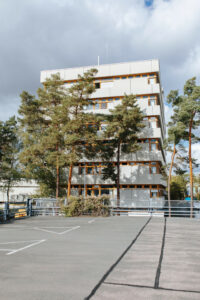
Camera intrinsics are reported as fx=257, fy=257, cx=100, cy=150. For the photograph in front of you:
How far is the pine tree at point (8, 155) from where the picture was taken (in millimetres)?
A: 33031

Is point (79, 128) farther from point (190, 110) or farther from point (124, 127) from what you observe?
point (190, 110)

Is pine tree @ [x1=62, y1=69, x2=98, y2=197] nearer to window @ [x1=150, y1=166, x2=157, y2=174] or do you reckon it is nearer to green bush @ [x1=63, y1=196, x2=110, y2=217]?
green bush @ [x1=63, y1=196, x2=110, y2=217]

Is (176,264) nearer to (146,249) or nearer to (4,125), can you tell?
(146,249)

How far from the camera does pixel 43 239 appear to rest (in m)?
9.05

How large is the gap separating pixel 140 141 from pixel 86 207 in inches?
626

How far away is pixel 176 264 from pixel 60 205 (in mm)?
15660

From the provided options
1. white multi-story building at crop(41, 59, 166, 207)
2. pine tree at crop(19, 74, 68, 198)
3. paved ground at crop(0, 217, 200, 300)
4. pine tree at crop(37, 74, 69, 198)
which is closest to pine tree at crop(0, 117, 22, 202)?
pine tree at crop(19, 74, 68, 198)

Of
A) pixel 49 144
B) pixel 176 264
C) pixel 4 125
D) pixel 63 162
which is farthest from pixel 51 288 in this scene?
pixel 4 125

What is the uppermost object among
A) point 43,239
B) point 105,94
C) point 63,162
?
point 105,94

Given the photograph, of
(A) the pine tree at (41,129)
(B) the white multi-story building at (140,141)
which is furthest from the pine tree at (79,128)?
(B) the white multi-story building at (140,141)

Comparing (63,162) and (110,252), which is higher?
(63,162)

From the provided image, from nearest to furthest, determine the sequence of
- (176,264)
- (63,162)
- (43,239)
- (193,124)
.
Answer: (176,264)
(43,239)
(63,162)
(193,124)

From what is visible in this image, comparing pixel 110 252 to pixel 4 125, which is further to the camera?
pixel 4 125

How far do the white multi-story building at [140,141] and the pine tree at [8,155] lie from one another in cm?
931
